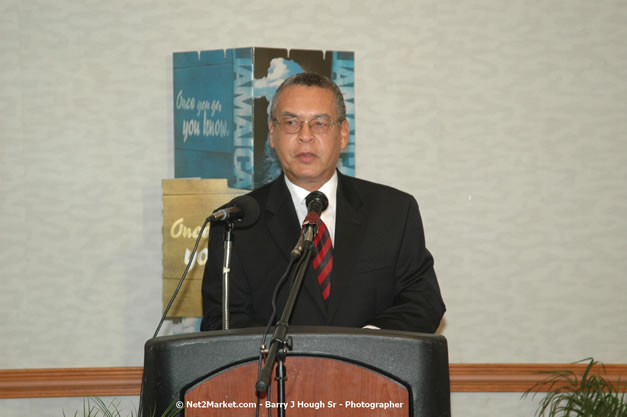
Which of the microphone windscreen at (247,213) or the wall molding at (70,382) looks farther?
the wall molding at (70,382)

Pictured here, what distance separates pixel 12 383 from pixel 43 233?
0.69m

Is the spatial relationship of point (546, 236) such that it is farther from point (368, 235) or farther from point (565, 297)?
point (368, 235)

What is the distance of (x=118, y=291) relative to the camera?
122 inches

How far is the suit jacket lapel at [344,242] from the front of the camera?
2061 millimetres

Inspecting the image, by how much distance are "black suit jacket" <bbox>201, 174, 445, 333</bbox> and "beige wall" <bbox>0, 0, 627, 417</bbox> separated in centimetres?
100

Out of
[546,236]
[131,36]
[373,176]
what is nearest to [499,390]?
[546,236]

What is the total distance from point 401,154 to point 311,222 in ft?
5.97

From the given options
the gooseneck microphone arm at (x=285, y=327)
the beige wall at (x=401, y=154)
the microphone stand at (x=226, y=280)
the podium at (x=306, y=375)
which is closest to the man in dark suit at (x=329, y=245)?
the microphone stand at (x=226, y=280)

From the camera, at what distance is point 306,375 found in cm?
121

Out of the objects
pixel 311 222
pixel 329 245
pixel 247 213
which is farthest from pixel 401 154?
pixel 311 222

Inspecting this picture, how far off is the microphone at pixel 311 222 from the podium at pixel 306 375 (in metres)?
0.18

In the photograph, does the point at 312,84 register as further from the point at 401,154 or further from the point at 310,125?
the point at 401,154

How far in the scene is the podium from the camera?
1.21 meters

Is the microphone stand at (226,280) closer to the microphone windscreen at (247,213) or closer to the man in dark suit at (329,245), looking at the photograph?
the microphone windscreen at (247,213)
